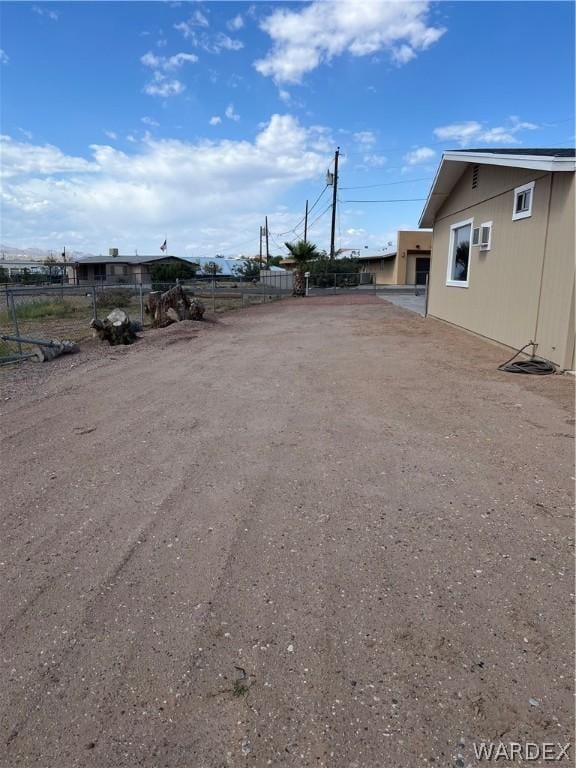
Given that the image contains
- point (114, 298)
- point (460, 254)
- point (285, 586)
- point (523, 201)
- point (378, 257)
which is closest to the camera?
point (285, 586)

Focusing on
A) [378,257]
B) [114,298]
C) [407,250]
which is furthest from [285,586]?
[378,257]

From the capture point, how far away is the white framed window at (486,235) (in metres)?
9.90

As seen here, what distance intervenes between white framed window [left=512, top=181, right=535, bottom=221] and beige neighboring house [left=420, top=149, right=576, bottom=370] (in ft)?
0.05

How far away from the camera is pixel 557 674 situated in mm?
1959

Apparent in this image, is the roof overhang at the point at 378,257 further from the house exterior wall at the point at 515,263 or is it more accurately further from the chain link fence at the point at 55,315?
the house exterior wall at the point at 515,263

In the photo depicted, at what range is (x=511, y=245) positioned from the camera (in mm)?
8820

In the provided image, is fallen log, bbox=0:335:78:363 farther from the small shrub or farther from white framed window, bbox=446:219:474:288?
the small shrub

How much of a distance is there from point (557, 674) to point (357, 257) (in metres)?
45.6

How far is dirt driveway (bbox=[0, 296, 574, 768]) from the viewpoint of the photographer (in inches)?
69.5

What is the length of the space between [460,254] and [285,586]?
1160cm

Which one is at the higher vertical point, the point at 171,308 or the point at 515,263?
the point at 515,263

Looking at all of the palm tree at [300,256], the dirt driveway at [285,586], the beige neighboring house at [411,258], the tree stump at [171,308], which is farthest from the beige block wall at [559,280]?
the beige neighboring house at [411,258]

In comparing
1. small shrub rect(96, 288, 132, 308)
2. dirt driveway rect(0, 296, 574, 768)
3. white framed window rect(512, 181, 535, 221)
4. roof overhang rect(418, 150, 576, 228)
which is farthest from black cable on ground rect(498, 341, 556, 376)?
small shrub rect(96, 288, 132, 308)

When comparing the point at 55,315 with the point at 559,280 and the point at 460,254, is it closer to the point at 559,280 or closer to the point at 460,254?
the point at 460,254
